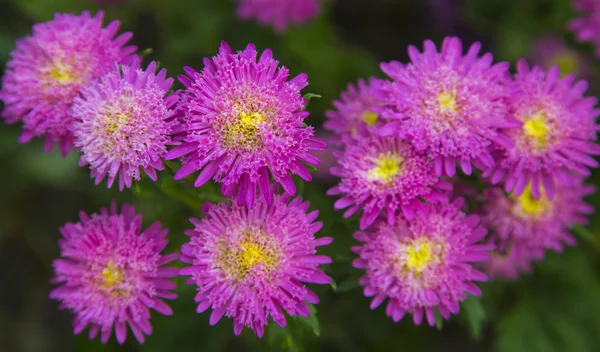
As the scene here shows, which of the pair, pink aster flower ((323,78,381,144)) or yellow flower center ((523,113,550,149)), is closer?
yellow flower center ((523,113,550,149))

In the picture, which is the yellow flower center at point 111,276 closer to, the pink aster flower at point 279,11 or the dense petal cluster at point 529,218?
the dense petal cluster at point 529,218

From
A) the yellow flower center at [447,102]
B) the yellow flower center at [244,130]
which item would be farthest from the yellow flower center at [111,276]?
the yellow flower center at [447,102]

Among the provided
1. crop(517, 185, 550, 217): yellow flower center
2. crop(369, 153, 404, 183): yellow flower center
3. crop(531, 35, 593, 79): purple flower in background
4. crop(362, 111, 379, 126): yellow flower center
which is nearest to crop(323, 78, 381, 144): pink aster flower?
crop(362, 111, 379, 126): yellow flower center

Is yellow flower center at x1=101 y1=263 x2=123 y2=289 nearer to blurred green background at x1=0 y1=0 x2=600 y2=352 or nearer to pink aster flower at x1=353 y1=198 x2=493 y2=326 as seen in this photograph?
blurred green background at x1=0 y1=0 x2=600 y2=352

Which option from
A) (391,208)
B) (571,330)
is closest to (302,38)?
(391,208)

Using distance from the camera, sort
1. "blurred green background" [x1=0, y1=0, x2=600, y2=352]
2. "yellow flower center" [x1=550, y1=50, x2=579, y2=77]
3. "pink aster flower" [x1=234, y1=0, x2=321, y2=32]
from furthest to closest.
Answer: "yellow flower center" [x1=550, y1=50, x2=579, y2=77]
"pink aster flower" [x1=234, y1=0, x2=321, y2=32]
"blurred green background" [x1=0, y1=0, x2=600, y2=352]

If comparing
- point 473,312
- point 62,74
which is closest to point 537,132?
point 473,312

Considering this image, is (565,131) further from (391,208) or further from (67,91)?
(67,91)
